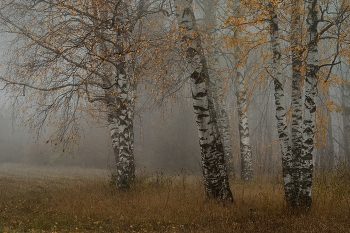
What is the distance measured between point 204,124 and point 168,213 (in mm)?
2328

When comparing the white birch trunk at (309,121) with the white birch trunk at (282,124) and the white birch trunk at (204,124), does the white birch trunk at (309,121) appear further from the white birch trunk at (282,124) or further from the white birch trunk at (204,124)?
the white birch trunk at (204,124)

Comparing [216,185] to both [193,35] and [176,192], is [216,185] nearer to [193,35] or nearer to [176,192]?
[176,192]

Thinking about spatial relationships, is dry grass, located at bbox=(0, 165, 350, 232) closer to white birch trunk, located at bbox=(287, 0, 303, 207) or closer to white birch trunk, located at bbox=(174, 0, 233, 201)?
white birch trunk, located at bbox=(174, 0, 233, 201)

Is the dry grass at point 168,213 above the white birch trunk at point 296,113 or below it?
below

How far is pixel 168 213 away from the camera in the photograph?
762 cm

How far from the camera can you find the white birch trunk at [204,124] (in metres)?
8.16

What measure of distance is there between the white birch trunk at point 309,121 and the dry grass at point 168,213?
0.48 m

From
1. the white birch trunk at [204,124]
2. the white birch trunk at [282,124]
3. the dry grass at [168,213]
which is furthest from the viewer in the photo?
the white birch trunk at [204,124]

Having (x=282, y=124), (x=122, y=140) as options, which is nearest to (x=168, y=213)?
(x=282, y=124)

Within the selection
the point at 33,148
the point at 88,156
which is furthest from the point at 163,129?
the point at 33,148

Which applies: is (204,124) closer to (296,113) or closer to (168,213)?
(296,113)

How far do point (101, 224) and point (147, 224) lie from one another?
1006 mm

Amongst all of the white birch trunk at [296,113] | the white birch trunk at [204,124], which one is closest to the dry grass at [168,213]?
the white birch trunk at [204,124]

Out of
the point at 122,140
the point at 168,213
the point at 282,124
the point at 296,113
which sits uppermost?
A: the point at 296,113
